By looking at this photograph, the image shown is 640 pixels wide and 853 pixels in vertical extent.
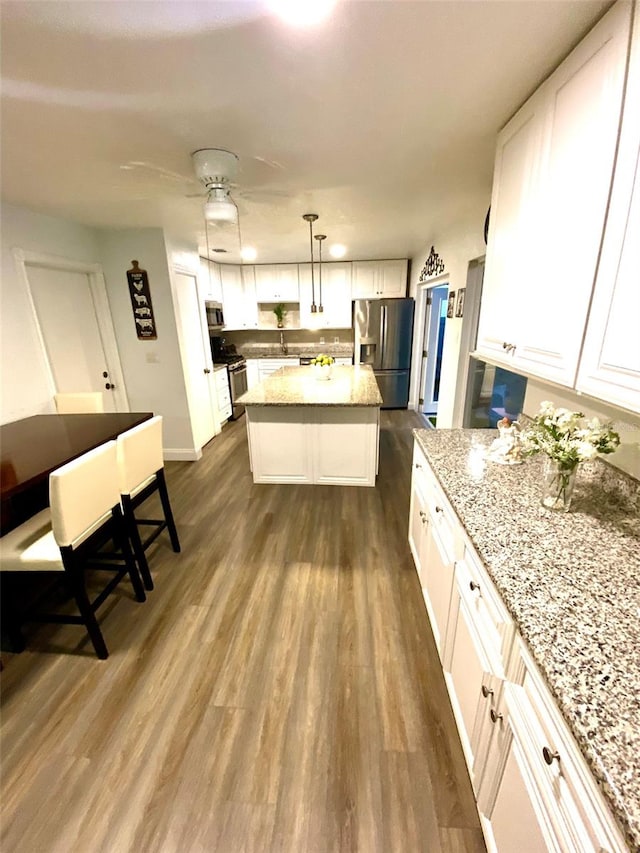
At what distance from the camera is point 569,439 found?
1147 mm

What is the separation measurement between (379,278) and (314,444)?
364 cm

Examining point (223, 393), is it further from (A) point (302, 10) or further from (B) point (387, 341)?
(A) point (302, 10)

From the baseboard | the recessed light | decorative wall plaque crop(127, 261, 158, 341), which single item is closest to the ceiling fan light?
the recessed light

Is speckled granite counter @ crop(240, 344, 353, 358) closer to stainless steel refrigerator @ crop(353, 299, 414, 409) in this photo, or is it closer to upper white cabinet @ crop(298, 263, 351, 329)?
upper white cabinet @ crop(298, 263, 351, 329)

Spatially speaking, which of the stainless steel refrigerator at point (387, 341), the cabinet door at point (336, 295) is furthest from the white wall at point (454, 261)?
the cabinet door at point (336, 295)

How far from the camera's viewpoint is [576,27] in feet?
3.36

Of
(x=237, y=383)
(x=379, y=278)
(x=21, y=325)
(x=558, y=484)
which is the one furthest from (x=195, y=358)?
(x=558, y=484)

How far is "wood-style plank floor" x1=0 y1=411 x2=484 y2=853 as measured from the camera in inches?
43.4

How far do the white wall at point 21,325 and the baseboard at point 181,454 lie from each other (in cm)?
129

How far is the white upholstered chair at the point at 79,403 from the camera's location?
2.77 m

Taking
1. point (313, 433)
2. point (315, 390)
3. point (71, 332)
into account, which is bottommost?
point (313, 433)

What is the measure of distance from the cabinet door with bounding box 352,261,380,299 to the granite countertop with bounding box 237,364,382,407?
2.02 m

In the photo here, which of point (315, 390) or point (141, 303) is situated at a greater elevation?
point (141, 303)

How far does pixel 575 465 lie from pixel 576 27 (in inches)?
54.0
